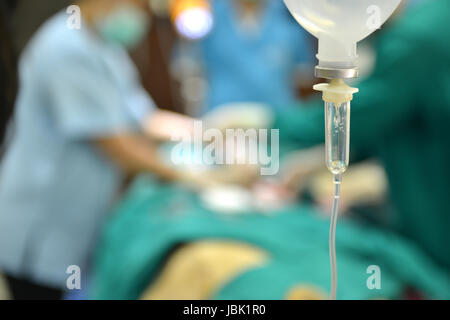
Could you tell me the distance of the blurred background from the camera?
1029 millimetres

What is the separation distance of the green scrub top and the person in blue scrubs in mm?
629

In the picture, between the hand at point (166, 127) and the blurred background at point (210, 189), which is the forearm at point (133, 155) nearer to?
the blurred background at point (210, 189)

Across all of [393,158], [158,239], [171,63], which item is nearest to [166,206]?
[158,239]

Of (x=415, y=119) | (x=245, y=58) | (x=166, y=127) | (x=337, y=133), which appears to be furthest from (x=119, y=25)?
(x=245, y=58)

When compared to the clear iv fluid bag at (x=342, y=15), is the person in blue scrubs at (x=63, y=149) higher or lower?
higher

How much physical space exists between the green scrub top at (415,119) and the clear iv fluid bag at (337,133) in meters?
0.69

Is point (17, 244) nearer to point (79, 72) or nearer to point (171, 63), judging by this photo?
point (79, 72)

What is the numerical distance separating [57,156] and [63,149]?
23 mm

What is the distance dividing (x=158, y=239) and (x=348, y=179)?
86cm

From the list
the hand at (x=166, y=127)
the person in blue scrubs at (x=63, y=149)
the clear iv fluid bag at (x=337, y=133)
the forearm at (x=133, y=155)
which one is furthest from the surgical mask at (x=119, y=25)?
the clear iv fluid bag at (x=337, y=133)

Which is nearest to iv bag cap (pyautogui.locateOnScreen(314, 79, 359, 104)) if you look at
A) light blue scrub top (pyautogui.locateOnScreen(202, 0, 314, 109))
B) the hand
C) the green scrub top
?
the green scrub top

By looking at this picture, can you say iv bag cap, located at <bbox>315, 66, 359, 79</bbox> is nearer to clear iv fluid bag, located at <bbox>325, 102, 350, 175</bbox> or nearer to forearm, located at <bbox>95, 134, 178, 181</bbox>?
clear iv fluid bag, located at <bbox>325, 102, 350, 175</bbox>

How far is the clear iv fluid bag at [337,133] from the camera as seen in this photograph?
1.47 ft

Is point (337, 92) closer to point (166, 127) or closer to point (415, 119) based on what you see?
point (415, 119)
